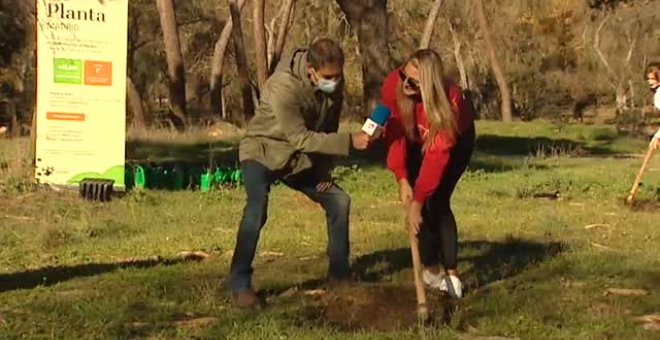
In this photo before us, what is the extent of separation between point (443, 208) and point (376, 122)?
133 cm

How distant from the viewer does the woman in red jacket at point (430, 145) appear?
7.30m

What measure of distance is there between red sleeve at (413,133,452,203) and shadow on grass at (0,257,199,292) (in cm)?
280

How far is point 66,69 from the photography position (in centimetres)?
1501

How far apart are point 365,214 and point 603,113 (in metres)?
53.5

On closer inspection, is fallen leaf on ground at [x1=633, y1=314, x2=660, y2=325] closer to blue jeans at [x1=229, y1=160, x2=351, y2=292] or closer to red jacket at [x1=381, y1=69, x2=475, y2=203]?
red jacket at [x1=381, y1=69, x2=475, y2=203]

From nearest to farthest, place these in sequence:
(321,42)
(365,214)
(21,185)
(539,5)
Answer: (321,42) < (365,214) < (21,185) < (539,5)

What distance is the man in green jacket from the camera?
7.14 metres

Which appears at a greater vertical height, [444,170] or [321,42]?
[321,42]

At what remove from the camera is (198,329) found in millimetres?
6816

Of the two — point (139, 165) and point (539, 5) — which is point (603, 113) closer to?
point (539, 5)

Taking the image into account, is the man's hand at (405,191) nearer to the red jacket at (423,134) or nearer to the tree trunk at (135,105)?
the red jacket at (423,134)

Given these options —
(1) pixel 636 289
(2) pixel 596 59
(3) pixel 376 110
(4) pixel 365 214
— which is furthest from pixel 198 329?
(2) pixel 596 59

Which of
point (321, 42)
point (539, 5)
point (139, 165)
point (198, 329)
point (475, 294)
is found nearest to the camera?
point (198, 329)

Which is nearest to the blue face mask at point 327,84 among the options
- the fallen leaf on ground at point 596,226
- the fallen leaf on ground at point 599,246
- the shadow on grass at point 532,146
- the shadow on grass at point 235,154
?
the fallen leaf on ground at point 599,246
